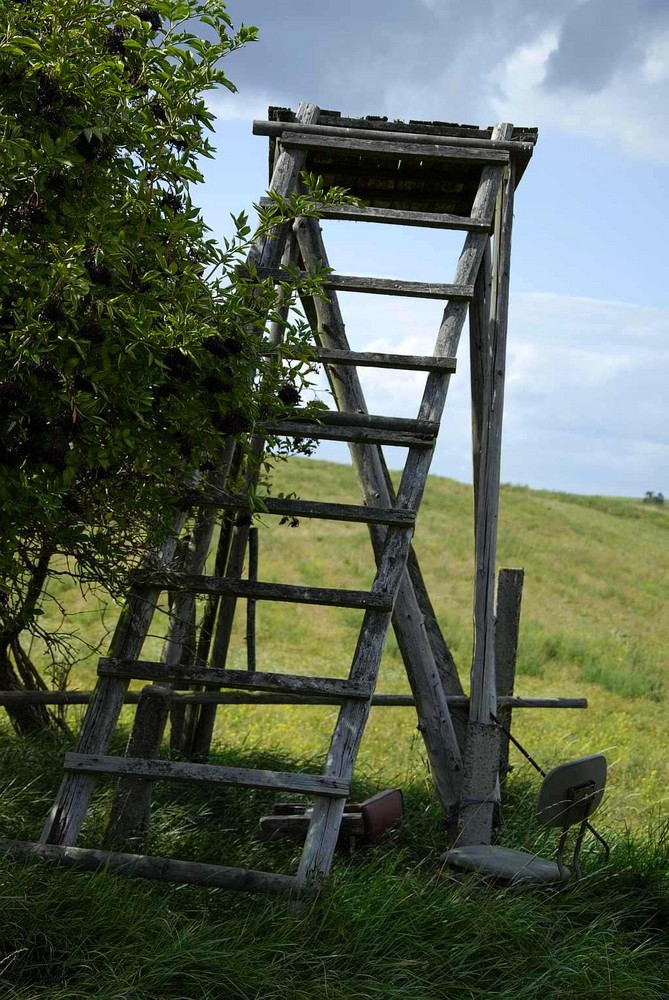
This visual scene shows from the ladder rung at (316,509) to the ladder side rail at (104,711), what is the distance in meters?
0.20

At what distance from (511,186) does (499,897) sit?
408 cm

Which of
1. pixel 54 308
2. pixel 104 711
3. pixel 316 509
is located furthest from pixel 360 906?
pixel 54 308

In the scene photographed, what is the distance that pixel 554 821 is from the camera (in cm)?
435

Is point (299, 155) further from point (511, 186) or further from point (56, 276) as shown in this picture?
point (56, 276)

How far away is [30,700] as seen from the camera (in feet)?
23.5

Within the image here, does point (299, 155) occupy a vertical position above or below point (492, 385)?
above

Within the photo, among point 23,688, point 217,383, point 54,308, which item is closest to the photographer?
point 54,308

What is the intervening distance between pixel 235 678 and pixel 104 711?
60 centimetres

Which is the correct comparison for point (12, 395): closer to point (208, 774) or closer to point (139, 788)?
point (208, 774)

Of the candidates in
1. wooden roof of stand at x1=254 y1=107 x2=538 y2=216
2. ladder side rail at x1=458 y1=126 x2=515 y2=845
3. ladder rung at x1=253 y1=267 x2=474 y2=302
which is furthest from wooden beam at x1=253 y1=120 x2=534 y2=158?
ladder rung at x1=253 y1=267 x2=474 y2=302

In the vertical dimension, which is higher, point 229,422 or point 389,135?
point 389,135

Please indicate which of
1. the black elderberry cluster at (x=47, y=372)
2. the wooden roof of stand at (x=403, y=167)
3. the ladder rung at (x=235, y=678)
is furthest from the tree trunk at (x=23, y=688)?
the black elderberry cluster at (x=47, y=372)

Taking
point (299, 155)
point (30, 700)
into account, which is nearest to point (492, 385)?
point (299, 155)

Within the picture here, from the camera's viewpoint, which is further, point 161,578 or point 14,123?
point 161,578
